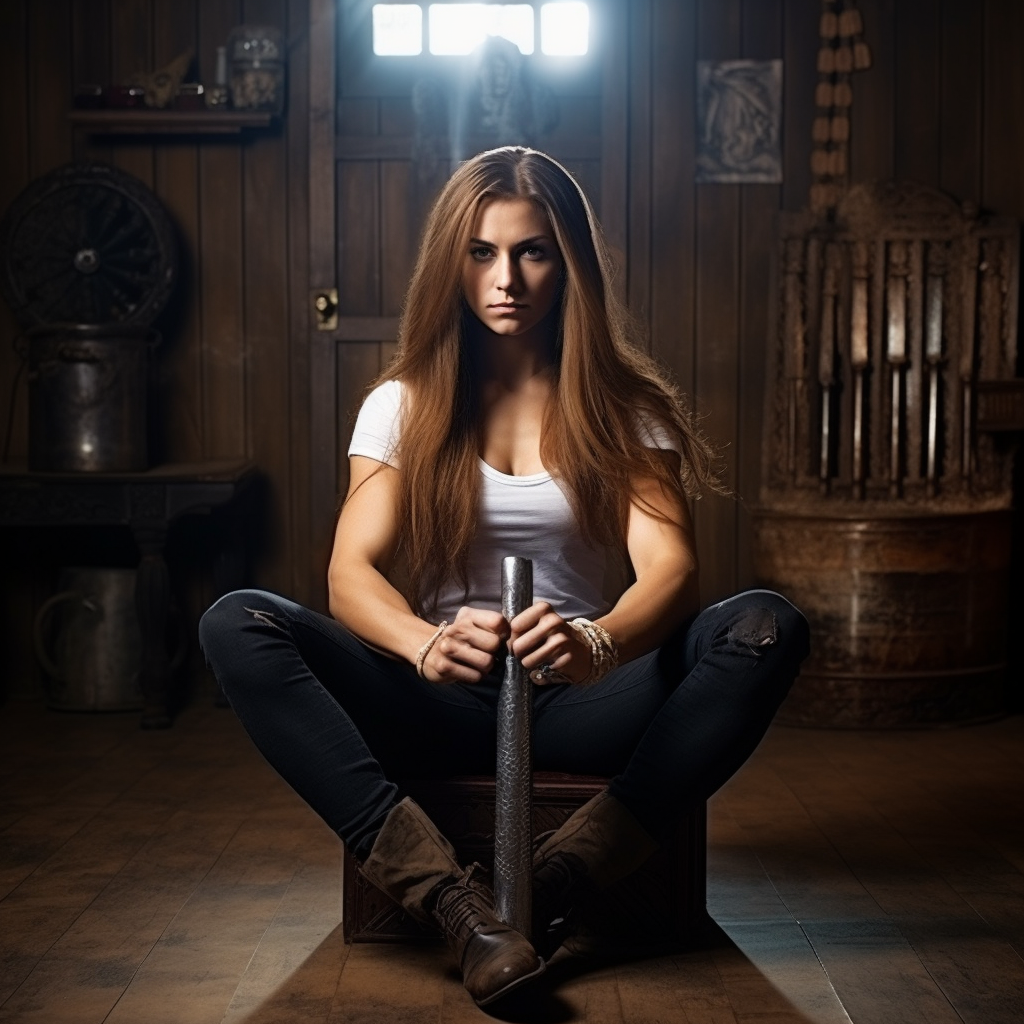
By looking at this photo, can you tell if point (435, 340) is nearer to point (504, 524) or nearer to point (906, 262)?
point (504, 524)

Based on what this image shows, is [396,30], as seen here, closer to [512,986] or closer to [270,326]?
[270,326]

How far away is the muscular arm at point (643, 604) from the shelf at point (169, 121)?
8.43 ft

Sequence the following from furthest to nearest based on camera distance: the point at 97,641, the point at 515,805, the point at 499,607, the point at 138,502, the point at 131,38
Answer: the point at 131,38, the point at 97,641, the point at 138,502, the point at 499,607, the point at 515,805

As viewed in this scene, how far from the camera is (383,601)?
7.24 feet

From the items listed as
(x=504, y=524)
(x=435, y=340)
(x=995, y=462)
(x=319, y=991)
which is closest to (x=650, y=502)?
(x=504, y=524)

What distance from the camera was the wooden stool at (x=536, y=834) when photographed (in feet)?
7.45

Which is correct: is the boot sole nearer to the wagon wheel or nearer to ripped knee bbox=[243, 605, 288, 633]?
ripped knee bbox=[243, 605, 288, 633]

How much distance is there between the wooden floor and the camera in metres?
2.04

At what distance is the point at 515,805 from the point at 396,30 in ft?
10.4

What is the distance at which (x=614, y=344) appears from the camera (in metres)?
2.41

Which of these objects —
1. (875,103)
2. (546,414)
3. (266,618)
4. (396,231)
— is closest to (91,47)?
(396,231)

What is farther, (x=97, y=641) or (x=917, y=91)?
(x=917, y=91)

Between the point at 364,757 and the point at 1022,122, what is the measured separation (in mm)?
3385

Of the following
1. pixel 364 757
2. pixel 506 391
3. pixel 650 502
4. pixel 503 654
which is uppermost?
pixel 506 391
